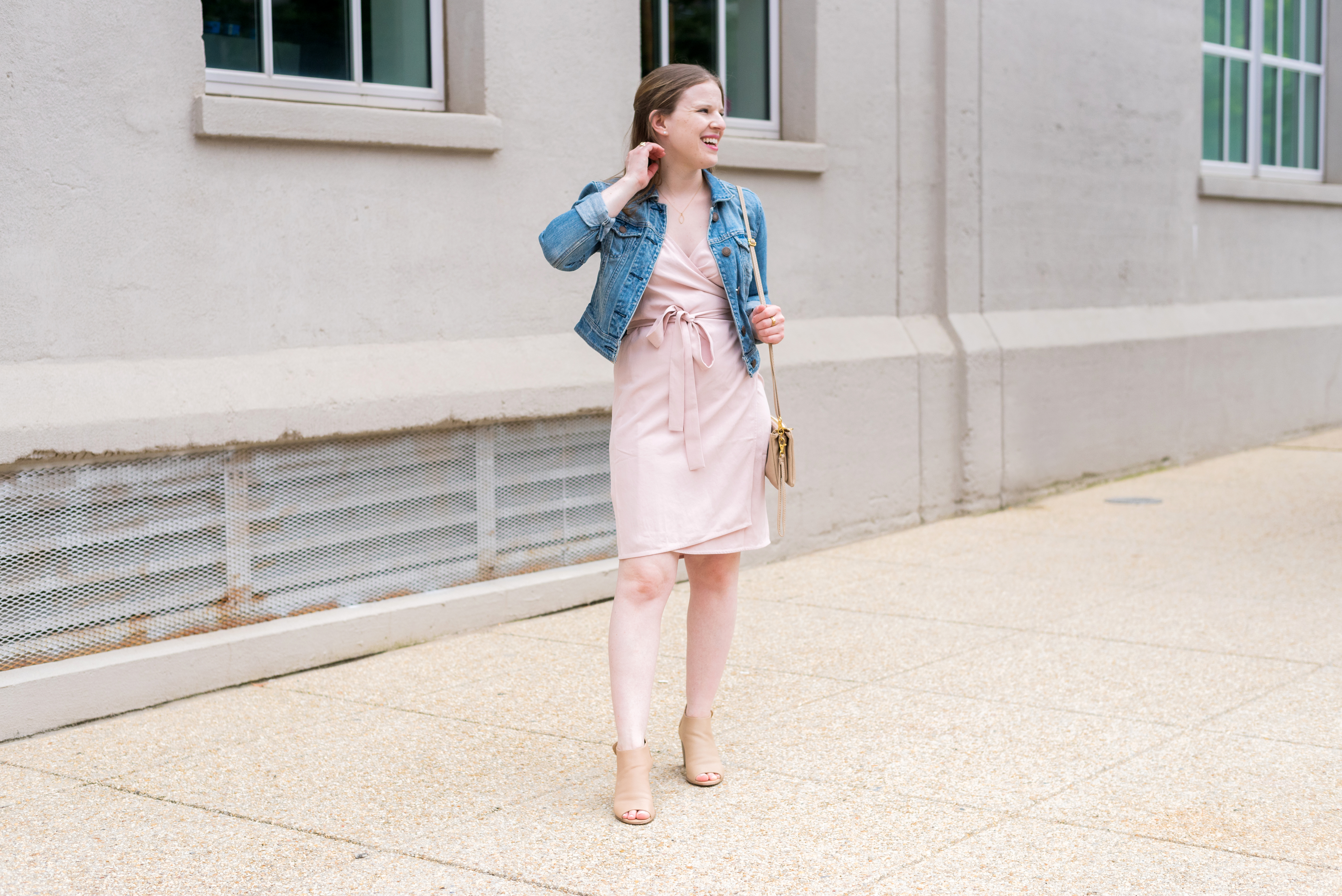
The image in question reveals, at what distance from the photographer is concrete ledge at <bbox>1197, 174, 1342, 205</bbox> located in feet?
33.6

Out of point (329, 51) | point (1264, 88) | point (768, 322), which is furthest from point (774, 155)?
point (1264, 88)

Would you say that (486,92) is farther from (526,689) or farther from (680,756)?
(680,756)

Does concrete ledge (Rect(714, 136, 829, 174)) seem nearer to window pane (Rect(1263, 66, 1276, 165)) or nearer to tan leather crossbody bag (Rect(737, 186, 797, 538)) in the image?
tan leather crossbody bag (Rect(737, 186, 797, 538))

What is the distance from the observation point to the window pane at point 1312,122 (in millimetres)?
11828

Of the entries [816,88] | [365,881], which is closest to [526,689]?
[365,881]

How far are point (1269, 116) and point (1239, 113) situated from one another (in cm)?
50

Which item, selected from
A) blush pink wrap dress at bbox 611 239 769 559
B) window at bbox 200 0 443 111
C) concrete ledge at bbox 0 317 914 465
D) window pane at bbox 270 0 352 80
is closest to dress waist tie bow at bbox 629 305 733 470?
blush pink wrap dress at bbox 611 239 769 559

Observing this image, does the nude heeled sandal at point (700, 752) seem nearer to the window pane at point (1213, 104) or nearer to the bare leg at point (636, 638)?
the bare leg at point (636, 638)

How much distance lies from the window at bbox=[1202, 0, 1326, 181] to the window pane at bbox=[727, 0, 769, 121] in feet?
14.2

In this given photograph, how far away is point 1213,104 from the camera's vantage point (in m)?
10.8

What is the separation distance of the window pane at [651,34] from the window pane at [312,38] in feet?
5.31

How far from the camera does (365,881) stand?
10.6 ft

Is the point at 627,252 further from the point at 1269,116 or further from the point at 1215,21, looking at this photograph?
the point at 1269,116

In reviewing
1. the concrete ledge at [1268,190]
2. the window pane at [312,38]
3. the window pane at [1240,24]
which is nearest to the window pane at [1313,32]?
the window pane at [1240,24]
